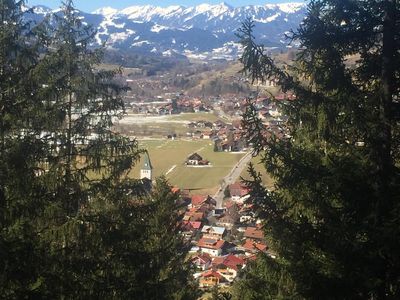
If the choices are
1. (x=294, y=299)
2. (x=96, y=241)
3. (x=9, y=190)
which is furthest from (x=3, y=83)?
(x=294, y=299)

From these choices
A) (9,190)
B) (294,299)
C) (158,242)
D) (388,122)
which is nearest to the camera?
(388,122)

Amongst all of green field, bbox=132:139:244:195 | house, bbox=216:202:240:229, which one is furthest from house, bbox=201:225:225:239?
green field, bbox=132:139:244:195

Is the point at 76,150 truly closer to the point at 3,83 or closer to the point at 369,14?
the point at 3,83

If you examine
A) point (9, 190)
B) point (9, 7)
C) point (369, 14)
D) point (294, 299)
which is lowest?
point (294, 299)

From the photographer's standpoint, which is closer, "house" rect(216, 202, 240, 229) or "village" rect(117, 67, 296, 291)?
"village" rect(117, 67, 296, 291)

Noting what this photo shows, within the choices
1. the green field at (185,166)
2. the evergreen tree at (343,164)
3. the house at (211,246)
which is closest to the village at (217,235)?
the house at (211,246)

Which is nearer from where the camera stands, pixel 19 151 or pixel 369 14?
pixel 369 14

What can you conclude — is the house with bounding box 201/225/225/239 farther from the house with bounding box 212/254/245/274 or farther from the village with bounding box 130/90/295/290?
the house with bounding box 212/254/245/274
